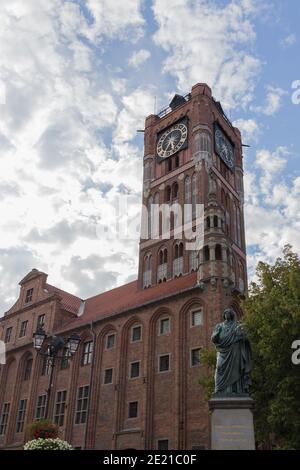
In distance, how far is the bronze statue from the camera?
1464cm

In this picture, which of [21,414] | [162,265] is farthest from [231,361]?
[21,414]

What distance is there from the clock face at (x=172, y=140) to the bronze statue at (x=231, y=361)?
35696 millimetres

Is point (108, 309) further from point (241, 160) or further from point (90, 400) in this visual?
point (241, 160)

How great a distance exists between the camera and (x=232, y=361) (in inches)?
589

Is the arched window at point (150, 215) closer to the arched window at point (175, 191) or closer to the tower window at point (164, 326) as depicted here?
the arched window at point (175, 191)

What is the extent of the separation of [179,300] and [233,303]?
149 inches

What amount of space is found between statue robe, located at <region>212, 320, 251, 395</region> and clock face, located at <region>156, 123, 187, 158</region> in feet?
117

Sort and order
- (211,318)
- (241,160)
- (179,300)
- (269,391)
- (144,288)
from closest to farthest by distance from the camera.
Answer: (269,391) → (211,318) → (179,300) → (144,288) → (241,160)

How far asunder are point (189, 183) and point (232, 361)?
3240 cm

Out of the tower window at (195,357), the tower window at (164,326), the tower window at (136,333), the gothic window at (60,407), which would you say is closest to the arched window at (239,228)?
the tower window at (164,326)

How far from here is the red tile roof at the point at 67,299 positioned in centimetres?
4553
